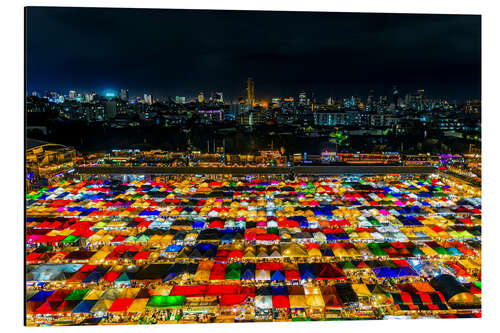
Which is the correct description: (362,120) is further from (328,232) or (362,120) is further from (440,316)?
(440,316)

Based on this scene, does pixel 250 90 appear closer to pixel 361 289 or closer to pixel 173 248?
pixel 173 248

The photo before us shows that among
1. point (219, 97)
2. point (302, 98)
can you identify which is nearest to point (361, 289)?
point (219, 97)

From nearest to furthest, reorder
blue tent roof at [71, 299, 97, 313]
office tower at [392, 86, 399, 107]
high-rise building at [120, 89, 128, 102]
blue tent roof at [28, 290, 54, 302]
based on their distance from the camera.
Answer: blue tent roof at [71, 299, 97, 313] → blue tent roof at [28, 290, 54, 302] → high-rise building at [120, 89, 128, 102] → office tower at [392, 86, 399, 107]

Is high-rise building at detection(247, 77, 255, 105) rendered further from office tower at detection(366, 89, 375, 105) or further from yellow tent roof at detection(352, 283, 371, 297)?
yellow tent roof at detection(352, 283, 371, 297)

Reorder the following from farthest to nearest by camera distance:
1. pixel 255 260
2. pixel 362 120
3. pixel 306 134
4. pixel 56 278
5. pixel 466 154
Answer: pixel 362 120
pixel 306 134
pixel 466 154
pixel 255 260
pixel 56 278

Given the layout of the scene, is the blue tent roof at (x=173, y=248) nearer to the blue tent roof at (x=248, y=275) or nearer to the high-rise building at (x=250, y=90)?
the blue tent roof at (x=248, y=275)

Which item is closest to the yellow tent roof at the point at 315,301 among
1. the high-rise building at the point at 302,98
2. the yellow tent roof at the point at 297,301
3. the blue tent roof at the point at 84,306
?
the yellow tent roof at the point at 297,301

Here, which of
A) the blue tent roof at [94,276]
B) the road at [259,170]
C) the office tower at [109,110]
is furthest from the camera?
the office tower at [109,110]

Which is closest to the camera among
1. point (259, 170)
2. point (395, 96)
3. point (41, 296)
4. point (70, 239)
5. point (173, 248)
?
point (41, 296)

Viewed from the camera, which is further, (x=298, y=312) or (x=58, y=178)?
(x=58, y=178)

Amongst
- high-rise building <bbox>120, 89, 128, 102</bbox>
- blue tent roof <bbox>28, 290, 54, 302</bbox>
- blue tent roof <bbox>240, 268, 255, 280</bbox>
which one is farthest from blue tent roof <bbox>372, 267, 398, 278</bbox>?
high-rise building <bbox>120, 89, 128, 102</bbox>

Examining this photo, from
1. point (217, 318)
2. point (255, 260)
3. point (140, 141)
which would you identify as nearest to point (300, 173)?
point (255, 260)
